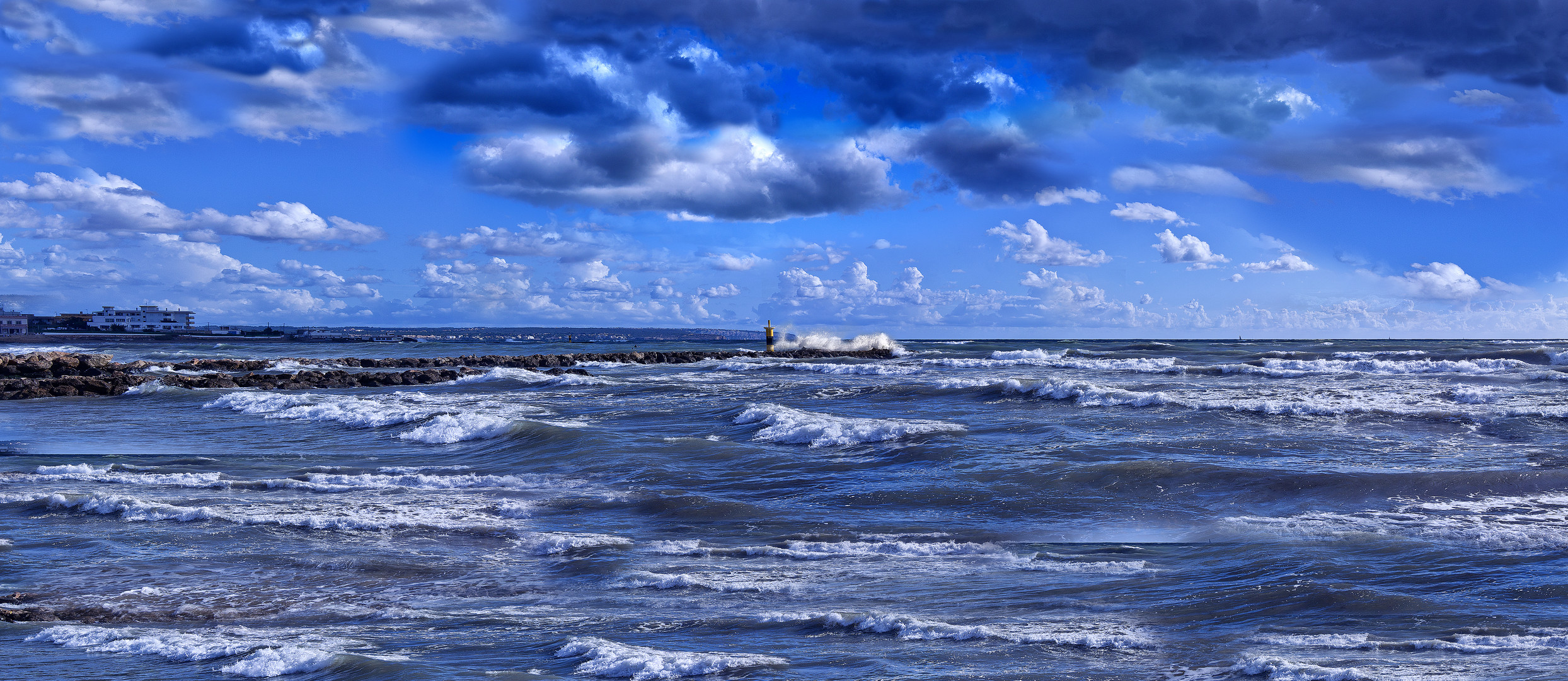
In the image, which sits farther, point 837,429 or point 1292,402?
point 1292,402

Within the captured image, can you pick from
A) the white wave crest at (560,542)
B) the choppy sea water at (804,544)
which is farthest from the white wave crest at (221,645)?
the white wave crest at (560,542)

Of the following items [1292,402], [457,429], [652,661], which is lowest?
[652,661]

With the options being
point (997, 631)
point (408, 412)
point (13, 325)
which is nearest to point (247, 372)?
point (408, 412)

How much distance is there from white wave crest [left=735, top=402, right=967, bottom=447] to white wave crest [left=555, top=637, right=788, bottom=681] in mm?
11653

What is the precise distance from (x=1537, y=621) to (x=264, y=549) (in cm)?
1112

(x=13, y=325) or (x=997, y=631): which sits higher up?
(x=13, y=325)

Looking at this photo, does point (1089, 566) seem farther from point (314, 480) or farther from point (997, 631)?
point (314, 480)

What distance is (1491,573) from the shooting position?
870cm

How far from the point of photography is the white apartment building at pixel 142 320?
14825 centimetres

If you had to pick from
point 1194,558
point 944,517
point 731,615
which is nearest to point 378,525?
point 731,615

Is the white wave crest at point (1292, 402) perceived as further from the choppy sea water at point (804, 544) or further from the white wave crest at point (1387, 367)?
the white wave crest at point (1387, 367)

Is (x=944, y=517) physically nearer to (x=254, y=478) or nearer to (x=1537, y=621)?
(x=1537, y=621)

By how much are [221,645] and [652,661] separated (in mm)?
3113

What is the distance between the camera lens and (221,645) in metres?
7.05
